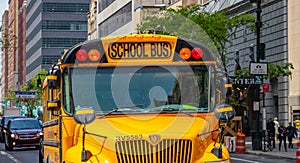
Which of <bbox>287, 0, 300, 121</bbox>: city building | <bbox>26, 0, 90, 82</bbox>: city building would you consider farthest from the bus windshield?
<bbox>26, 0, 90, 82</bbox>: city building

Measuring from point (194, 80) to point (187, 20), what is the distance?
30188 mm

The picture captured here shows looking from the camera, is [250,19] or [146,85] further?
[250,19]

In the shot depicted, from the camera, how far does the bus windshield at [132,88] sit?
10.9 meters

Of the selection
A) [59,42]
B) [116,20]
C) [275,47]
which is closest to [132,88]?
[275,47]

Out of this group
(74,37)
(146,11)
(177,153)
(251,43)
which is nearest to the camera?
(177,153)

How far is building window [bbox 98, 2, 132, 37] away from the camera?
80438 mm

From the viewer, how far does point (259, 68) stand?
107 feet

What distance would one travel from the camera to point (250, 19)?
41562 mm

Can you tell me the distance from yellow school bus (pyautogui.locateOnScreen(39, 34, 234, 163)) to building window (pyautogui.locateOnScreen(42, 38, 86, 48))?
410ft

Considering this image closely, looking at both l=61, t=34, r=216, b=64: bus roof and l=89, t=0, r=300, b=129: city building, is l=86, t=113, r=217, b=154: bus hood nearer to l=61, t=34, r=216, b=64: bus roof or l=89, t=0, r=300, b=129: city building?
l=61, t=34, r=216, b=64: bus roof

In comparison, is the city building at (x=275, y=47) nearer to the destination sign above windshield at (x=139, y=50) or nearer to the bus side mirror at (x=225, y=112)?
the destination sign above windshield at (x=139, y=50)

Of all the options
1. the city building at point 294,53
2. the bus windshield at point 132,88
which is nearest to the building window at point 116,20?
the city building at point 294,53

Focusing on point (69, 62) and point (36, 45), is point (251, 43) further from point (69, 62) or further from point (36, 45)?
point (36, 45)

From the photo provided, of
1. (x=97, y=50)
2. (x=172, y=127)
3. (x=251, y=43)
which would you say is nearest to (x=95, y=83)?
(x=97, y=50)
